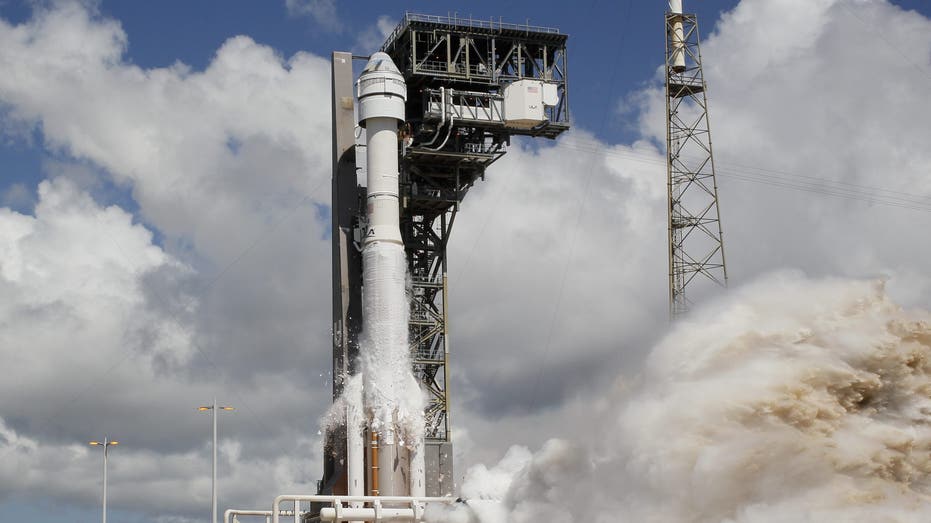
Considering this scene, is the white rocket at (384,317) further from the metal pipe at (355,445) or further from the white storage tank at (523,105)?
the white storage tank at (523,105)

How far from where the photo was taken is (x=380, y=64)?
7994cm

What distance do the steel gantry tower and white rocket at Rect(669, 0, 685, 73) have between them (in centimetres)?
862

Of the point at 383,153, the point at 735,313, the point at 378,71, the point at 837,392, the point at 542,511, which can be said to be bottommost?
the point at 542,511

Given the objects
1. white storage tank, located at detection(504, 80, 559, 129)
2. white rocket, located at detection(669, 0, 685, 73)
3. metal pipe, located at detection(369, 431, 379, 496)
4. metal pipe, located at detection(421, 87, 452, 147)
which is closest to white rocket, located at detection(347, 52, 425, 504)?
metal pipe, located at detection(369, 431, 379, 496)

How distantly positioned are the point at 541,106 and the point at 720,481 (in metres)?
49.8

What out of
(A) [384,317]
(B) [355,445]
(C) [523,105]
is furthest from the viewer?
(C) [523,105]

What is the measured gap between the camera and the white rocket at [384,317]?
7431cm

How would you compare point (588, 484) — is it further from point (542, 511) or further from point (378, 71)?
point (378, 71)

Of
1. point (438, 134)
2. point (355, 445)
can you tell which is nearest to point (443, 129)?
point (438, 134)

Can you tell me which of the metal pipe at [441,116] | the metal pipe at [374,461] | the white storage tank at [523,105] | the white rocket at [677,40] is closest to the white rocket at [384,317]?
the metal pipe at [374,461]

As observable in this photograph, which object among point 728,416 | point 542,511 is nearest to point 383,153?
point 542,511

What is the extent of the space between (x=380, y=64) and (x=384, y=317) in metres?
15.5

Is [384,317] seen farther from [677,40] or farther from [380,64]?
[677,40]

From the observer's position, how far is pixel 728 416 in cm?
3672
